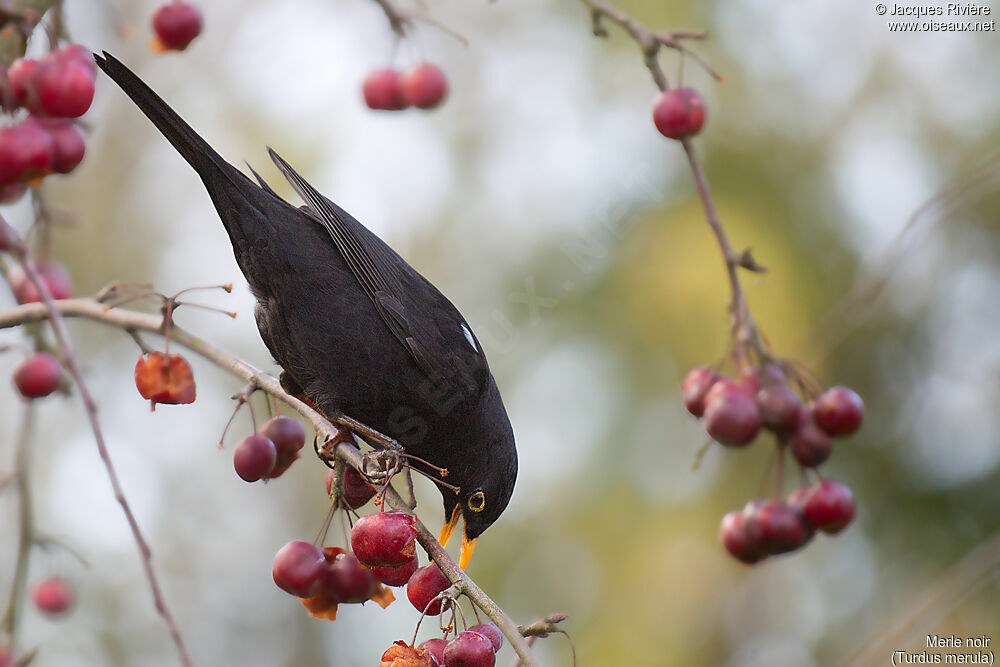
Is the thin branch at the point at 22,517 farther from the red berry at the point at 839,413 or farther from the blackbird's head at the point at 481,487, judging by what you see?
the red berry at the point at 839,413

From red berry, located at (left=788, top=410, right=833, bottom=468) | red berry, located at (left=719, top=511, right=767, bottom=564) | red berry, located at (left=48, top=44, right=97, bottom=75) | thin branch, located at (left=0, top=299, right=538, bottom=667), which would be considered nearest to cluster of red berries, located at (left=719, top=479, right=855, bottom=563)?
red berry, located at (left=719, top=511, right=767, bottom=564)

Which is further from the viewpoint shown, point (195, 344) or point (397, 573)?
point (195, 344)

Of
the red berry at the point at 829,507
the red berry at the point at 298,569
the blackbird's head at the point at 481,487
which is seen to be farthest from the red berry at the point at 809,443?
the red berry at the point at 298,569

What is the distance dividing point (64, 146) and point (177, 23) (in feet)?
2.96

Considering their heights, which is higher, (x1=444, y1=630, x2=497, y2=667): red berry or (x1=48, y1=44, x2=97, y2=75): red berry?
(x1=48, y1=44, x2=97, y2=75): red berry

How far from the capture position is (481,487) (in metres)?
3.25

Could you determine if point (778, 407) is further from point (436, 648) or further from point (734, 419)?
point (436, 648)

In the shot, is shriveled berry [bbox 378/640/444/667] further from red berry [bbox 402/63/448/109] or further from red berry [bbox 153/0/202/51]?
red berry [bbox 402/63/448/109]

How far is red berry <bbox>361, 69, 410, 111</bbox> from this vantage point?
3.55m

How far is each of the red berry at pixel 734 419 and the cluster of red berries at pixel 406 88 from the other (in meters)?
1.73

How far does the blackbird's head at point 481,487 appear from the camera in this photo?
326cm

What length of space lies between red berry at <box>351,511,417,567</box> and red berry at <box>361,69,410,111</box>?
2.04 metres

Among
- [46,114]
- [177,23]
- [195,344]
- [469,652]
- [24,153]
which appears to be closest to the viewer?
[469,652]

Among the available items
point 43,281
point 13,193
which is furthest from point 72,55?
point 43,281
